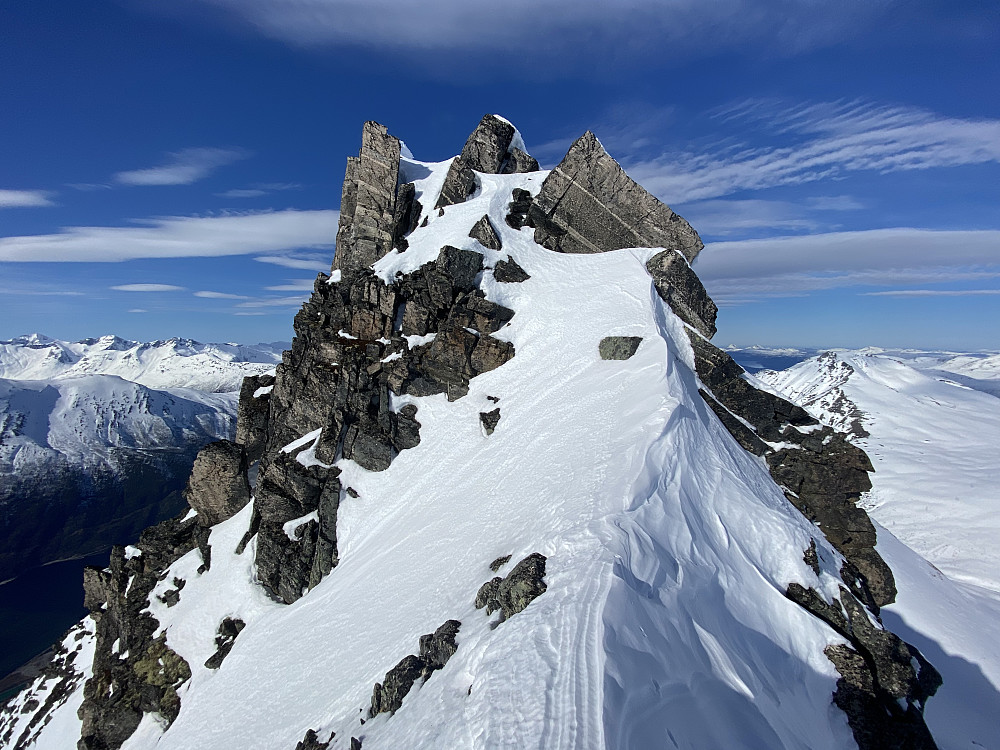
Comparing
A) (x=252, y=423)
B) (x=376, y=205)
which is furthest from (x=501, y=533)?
(x=376, y=205)

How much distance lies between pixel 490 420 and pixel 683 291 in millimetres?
23003

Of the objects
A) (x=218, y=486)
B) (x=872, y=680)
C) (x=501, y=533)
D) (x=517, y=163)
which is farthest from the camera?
(x=517, y=163)

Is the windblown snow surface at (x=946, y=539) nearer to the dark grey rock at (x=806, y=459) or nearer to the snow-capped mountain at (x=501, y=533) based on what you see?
the dark grey rock at (x=806, y=459)

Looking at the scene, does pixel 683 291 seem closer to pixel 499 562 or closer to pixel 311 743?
pixel 499 562

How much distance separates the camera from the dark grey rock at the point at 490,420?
104 ft

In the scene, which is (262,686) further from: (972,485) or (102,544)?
(102,544)

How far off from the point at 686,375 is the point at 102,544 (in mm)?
244134

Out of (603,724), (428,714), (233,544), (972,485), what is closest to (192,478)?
(233,544)

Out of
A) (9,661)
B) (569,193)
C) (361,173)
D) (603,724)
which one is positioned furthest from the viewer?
(9,661)

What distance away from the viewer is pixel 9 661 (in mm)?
105188

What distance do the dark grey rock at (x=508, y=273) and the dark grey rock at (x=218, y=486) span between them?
30060 millimetres

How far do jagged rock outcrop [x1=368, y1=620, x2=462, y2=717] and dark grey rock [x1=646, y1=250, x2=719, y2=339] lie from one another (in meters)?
33.8

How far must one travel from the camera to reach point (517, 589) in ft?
41.9

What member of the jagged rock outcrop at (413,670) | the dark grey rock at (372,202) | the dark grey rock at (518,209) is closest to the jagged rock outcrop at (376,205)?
the dark grey rock at (372,202)
